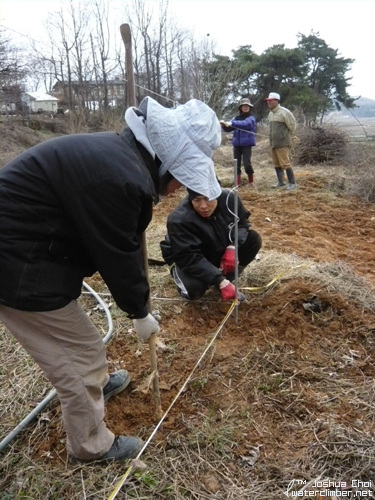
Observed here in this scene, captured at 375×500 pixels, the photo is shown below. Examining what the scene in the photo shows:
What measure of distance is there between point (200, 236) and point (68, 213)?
192 centimetres

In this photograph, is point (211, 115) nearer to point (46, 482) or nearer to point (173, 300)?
point (46, 482)

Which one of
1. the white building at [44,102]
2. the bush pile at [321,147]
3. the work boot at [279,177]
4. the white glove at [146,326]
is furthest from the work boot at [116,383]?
the white building at [44,102]

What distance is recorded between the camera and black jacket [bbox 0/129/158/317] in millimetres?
1354

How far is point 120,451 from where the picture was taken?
190 cm

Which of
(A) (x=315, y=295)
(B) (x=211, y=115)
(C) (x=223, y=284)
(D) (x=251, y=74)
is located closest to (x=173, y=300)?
(C) (x=223, y=284)

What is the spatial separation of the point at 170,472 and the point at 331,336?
151 centimetres

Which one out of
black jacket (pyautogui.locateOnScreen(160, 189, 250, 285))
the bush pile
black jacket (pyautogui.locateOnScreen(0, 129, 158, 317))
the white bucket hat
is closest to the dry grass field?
black jacket (pyautogui.locateOnScreen(160, 189, 250, 285))

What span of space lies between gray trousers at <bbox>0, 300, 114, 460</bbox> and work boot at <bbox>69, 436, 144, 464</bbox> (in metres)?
0.10

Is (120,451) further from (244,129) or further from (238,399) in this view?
(244,129)

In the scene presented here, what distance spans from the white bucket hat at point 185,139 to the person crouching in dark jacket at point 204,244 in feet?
4.51

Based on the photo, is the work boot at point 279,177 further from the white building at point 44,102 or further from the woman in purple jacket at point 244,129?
the white building at point 44,102

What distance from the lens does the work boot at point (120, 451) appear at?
1.89 m

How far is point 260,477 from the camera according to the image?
1.86m

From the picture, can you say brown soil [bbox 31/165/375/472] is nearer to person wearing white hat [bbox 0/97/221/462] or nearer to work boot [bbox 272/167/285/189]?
person wearing white hat [bbox 0/97/221/462]
